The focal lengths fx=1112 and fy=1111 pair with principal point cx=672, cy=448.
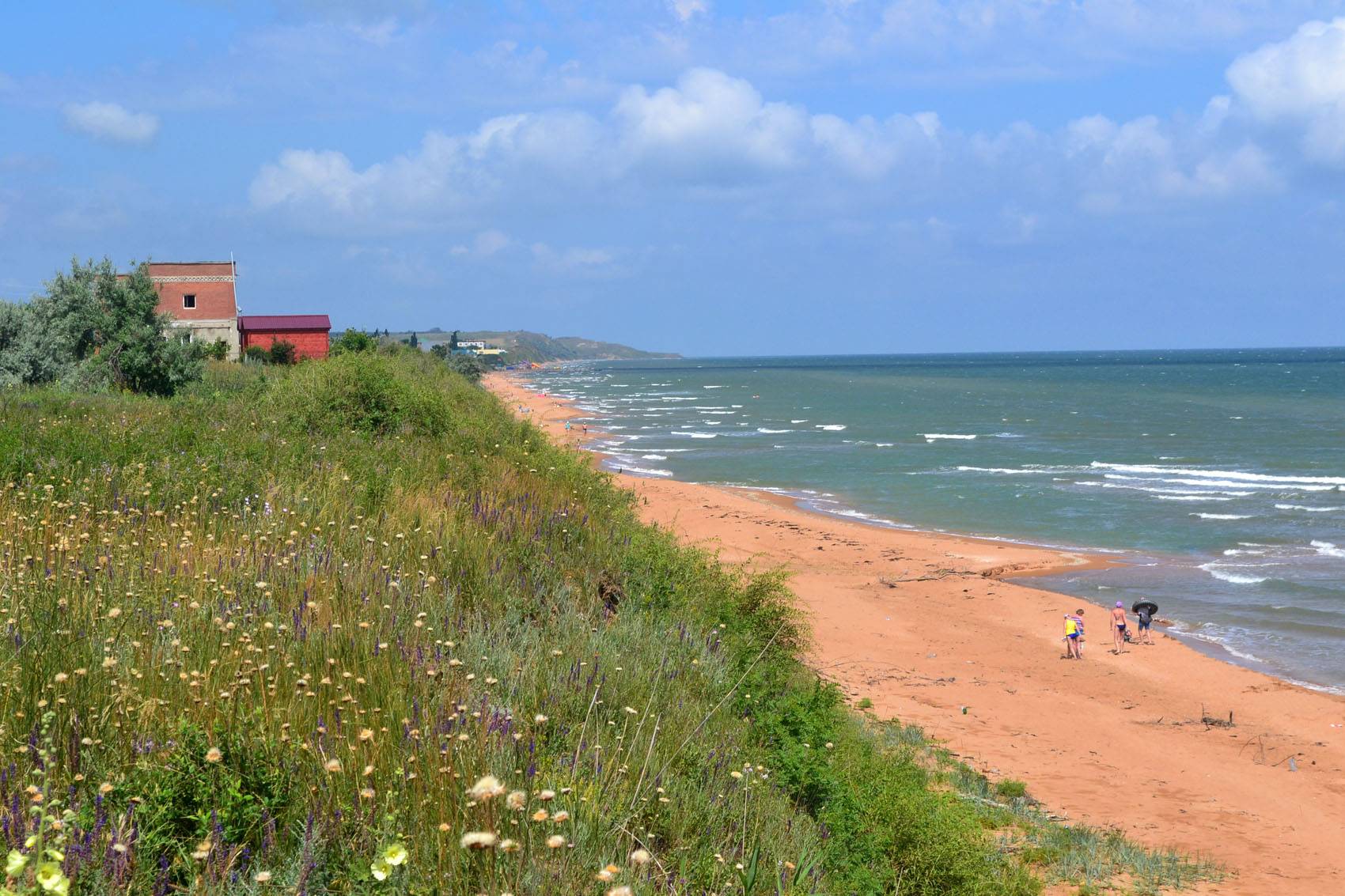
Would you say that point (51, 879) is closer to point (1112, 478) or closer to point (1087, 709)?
point (1087, 709)

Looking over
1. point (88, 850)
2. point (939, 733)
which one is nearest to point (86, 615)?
point (88, 850)

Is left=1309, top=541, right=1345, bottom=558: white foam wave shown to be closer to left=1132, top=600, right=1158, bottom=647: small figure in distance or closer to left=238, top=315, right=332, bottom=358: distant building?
left=1132, top=600, right=1158, bottom=647: small figure in distance

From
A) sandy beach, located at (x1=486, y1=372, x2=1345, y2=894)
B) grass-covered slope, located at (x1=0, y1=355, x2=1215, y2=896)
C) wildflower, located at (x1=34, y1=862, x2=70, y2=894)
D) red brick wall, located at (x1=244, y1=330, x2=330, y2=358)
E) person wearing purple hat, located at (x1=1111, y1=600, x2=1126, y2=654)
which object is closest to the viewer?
wildflower, located at (x1=34, y1=862, x2=70, y2=894)

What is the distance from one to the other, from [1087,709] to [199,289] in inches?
1735

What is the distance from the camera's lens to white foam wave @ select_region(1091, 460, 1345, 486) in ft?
136

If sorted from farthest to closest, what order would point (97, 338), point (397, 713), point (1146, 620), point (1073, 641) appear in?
point (97, 338) < point (1146, 620) < point (1073, 641) < point (397, 713)

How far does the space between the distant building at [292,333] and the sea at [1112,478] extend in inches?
593

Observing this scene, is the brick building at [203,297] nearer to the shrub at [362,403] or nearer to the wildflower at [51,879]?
the shrub at [362,403]

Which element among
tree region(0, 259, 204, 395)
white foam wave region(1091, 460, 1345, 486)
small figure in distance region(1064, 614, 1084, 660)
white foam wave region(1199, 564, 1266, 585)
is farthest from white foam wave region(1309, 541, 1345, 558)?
tree region(0, 259, 204, 395)

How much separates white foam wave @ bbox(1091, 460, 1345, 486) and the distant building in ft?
120

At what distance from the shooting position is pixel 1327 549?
2769 cm

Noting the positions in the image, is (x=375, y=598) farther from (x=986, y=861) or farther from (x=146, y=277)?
(x=146, y=277)

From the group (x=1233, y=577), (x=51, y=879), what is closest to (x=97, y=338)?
(x=1233, y=577)

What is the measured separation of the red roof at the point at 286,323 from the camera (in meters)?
55.3
